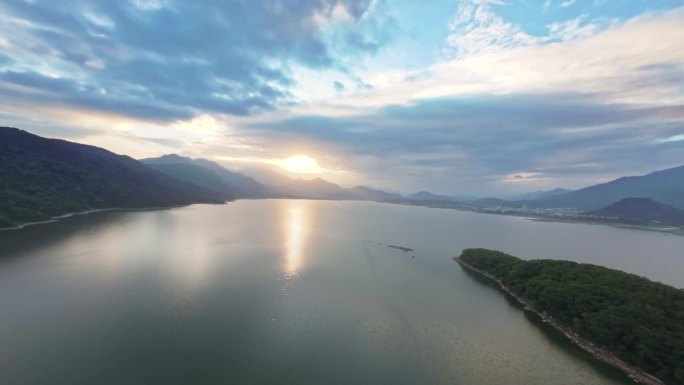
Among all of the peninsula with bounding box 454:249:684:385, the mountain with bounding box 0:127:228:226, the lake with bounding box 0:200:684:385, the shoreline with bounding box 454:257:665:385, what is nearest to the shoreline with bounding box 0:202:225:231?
the mountain with bounding box 0:127:228:226

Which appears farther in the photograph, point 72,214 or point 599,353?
point 72,214

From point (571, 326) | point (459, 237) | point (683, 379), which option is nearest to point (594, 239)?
point (459, 237)

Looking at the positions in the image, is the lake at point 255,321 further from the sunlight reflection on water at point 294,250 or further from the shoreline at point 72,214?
the shoreline at point 72,214

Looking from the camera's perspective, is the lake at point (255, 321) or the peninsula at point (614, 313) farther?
the peninsula at point (614, 313)

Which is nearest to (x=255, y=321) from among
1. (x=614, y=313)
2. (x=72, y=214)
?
(x=614, y=313)

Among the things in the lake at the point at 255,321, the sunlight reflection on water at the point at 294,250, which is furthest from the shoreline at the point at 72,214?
the sunlight reflection on water at the point at 294,250

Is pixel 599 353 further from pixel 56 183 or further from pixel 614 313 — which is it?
pixel 56 183

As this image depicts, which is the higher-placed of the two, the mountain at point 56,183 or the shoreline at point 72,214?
the mountain at point 56,183

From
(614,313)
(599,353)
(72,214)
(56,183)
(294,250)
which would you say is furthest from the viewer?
(56,183)
